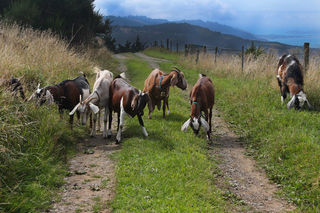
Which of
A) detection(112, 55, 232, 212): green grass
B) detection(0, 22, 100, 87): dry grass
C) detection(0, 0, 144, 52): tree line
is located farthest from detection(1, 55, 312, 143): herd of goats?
detection(0, 0, 144, 52): tree line

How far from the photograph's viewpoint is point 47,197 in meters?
4.96

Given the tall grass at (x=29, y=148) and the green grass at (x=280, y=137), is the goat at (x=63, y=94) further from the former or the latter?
the green grass at (x=280, y=137)

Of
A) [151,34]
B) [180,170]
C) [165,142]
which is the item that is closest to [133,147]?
[165,142]

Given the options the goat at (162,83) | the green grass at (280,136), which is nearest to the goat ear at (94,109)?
the goat at (162,83)

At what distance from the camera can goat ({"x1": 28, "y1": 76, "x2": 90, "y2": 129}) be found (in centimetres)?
743

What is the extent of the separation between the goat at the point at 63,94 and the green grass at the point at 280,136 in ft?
15.7

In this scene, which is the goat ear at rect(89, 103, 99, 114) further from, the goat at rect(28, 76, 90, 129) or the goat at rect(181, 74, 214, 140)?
the goat at rect(181, 74, 214, 140)

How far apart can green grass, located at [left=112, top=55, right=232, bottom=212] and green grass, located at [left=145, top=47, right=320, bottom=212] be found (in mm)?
1375

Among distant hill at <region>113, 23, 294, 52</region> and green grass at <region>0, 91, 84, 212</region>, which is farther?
distant hill at <region>113, 23, 294, 52</region>

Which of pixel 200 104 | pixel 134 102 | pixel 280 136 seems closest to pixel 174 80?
pixel 200 104

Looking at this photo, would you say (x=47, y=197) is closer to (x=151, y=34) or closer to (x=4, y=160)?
(x=4, y=160)

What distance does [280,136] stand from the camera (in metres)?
7.39

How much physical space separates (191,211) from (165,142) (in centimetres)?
290

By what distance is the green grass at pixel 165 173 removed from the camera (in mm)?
4845
